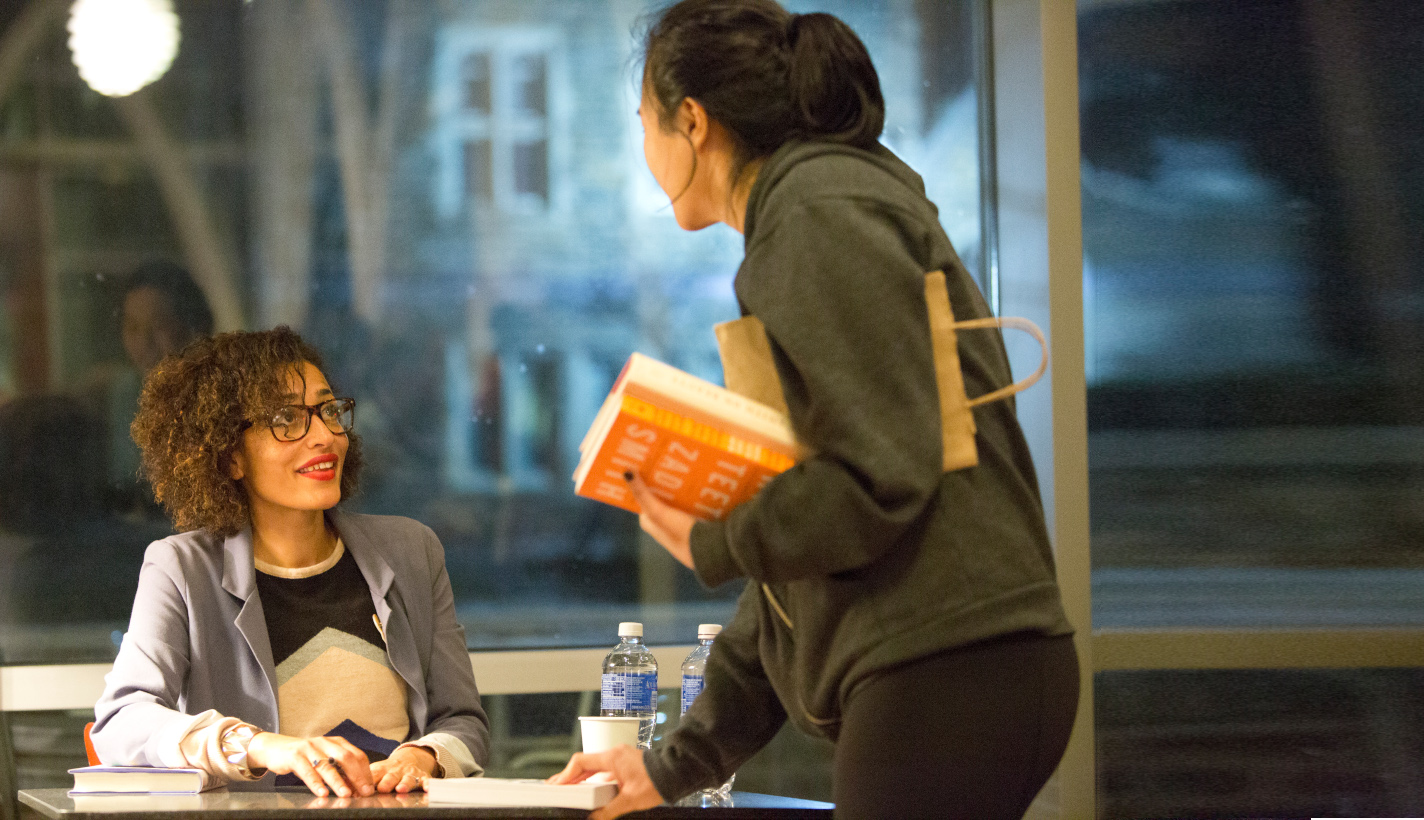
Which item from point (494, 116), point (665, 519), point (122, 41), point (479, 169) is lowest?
point (665, 519)

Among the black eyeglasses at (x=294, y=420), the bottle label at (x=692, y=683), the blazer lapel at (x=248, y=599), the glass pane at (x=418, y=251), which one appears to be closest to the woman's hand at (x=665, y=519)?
the bottle label at (x=692, y=683)

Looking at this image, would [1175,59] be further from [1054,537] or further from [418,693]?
[418,693]

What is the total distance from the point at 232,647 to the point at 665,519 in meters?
1.30

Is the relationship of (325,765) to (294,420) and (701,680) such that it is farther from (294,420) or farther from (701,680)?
(294,420)

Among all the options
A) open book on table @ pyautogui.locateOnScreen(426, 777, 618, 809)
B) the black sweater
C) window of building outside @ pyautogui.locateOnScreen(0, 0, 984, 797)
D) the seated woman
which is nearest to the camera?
the black sweater

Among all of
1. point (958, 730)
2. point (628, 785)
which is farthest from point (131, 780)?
point (958, 730)

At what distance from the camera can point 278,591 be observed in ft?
7.25

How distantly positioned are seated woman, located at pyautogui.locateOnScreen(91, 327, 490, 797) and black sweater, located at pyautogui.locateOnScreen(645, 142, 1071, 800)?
42.3 inches

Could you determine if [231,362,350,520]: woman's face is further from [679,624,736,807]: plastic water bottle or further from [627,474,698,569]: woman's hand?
[627,474,698,569]: woman's hand

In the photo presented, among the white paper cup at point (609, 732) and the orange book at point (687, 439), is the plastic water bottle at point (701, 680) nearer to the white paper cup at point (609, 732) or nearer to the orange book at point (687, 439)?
the white paper cup at point (609, 732)

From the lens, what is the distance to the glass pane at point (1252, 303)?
10.2ft

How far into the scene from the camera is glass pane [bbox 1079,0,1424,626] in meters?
3.10

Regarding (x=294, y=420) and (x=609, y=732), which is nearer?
(x=609, y=732)

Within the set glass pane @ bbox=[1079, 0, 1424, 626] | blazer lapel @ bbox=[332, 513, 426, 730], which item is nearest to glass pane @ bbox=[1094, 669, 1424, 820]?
glass pane @ bbox=[1079, 0, 1424, 626]
